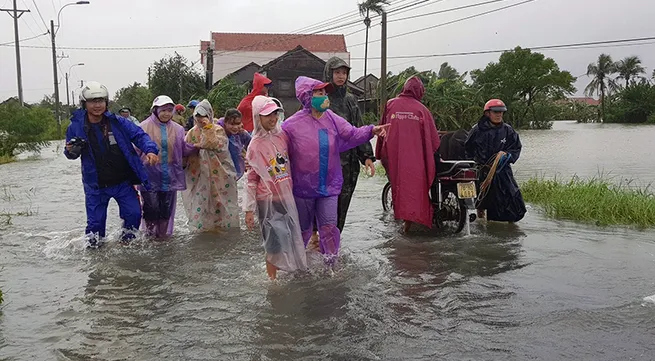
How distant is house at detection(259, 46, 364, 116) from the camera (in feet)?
156

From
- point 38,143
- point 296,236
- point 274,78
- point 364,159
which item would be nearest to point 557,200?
point 364,159

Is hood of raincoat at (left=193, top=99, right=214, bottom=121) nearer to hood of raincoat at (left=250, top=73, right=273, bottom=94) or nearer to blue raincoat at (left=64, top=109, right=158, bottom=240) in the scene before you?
blue raincoat at (left=64, top=109, right=158, bottom=240)

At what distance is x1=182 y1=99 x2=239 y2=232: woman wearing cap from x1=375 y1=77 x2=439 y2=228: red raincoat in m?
1.88

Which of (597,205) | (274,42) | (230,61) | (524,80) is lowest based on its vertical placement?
(597,205)

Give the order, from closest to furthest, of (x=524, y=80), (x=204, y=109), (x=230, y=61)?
(x=204, y=109)
(x=524, y=80)
(x=230, y=61)

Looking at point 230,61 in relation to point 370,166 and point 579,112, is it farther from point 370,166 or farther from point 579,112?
point 370,166

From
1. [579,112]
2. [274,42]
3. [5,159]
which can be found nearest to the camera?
[5,159]

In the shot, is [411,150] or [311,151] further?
[411,150]

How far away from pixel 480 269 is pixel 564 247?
1.37m

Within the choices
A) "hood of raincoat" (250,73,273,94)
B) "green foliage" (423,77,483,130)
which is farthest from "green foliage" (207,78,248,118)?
"hood of raincoat" (250,73,273,94)

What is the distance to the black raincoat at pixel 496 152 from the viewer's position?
752 centimetres

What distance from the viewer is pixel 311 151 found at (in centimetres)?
514

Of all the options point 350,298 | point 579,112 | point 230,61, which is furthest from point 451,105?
point 579,112

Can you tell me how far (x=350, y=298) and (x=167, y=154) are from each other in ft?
10.4
